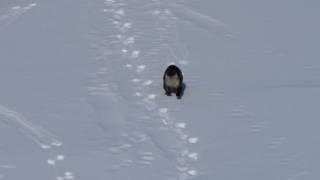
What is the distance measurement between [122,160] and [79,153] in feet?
1.71

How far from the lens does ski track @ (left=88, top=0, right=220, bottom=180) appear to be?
33.3 ft

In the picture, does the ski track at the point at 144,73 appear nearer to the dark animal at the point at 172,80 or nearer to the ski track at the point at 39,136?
the dark animal at the point at 172,80

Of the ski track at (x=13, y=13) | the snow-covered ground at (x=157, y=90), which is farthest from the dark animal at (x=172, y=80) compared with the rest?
the ski track at (x=13, y=13)

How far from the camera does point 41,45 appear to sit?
1399 cm

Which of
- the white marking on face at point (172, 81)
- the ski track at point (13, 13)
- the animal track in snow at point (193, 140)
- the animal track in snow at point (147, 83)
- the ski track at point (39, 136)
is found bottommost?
the animal track in snow at point (193, 140)

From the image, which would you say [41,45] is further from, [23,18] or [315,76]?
[315,76]

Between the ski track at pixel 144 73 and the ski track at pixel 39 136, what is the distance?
66cm

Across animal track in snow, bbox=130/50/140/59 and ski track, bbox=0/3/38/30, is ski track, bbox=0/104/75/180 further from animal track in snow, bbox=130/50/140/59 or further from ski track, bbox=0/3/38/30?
ski track, bbox=0/3/38/30

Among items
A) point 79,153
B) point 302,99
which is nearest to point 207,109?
point 302,99

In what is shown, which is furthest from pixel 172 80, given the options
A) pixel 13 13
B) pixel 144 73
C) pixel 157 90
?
pixel 13 13

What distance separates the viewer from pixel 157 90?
11938 millimetres

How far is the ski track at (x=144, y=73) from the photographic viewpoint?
10.2 m

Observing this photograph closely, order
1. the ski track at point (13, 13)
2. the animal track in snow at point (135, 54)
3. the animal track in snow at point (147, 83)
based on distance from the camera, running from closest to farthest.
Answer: the animal track in snow at point (147, 83) → the animal track in snow at point (135, 54) → the ski track at point (13, 13)

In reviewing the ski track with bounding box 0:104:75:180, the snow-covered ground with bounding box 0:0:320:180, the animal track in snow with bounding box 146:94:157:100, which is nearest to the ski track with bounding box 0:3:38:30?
the snow-covered ground with bounding box 0:0:320:180
